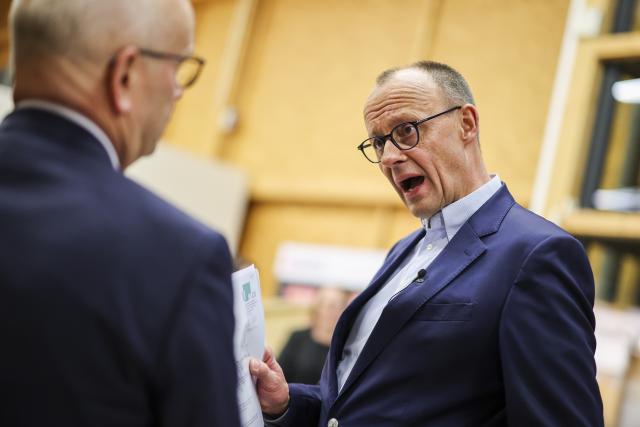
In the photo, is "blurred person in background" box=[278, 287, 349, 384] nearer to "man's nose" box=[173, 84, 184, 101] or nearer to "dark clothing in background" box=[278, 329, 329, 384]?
"dark clothing in background" box=[278, 329, 329, 384]

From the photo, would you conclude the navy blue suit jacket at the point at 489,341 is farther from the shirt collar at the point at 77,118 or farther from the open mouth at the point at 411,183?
the shirt collar at the point at 77,118

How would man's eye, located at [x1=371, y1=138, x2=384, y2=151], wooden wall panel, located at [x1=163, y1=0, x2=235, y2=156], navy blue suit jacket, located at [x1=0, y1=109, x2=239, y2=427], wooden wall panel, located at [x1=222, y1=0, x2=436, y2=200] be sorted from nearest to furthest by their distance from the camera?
navy blue suit jacket, located at [x1=0, y1=109, x2=239, y2=427] < man's eye, located at [x1=371, y1=138, x2=384, y2=151] < wooden wall panel, located at [x1=222, y1=0, x2=436, y2=200] < wooden wall panel, located at [x1=163, y1=0, x2=235, y2=156]

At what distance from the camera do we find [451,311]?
131 cm

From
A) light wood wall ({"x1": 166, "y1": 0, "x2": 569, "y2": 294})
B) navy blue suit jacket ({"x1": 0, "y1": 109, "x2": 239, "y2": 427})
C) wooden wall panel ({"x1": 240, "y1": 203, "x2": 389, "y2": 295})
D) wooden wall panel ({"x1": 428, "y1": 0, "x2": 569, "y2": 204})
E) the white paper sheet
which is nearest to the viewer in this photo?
navy blue suit jacket ({"x1": 0, "y1": 109, "x2": 239, "y2": 427})

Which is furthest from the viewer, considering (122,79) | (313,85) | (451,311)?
(313,85)

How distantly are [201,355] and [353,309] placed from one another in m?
0.81

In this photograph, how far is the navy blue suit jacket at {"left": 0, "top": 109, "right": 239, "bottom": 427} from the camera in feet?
2.53

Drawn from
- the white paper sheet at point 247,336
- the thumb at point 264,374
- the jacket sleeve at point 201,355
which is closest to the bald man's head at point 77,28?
the jacket sleeve at point 201,355

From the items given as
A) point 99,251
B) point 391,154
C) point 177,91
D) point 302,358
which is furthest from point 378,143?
point 302,358

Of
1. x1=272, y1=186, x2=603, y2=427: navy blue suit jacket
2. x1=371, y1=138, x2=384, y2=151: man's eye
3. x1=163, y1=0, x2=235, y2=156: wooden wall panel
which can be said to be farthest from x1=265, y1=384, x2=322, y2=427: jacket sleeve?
x1=163, y1=0, x2=235, y2=156: wooden wall panel

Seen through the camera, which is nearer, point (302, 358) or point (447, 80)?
point (447, 80)

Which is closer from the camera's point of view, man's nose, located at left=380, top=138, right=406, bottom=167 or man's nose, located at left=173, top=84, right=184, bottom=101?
man's nose, located at left=173, top=84, right=184, bottom=101

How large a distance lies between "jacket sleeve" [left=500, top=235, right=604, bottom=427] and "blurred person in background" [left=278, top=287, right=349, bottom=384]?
3.04 metres

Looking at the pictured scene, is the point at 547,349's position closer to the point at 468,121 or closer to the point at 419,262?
the point at 419,262
